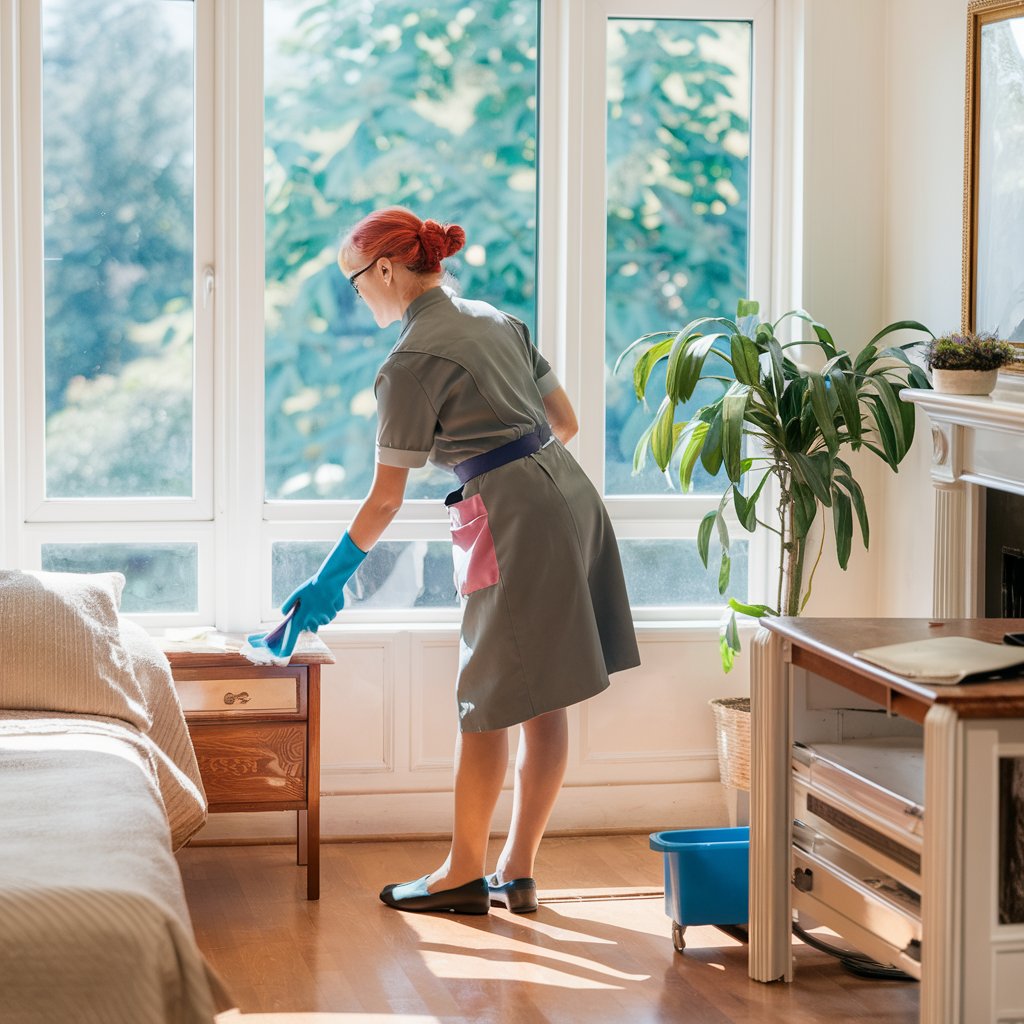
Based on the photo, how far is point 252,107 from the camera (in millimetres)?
3756

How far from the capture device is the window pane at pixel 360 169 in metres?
3.82

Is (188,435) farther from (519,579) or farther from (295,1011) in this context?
(295,1011)

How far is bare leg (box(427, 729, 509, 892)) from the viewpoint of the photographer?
3230 mm

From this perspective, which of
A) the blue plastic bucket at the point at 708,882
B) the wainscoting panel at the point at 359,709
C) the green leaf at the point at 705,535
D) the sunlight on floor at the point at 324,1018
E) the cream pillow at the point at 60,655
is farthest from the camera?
the wainscoting panel at the point at 359,709

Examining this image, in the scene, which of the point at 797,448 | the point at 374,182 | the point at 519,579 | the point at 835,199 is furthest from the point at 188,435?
the point at 835,199

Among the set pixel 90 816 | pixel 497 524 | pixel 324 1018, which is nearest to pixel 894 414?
pixel 497 524

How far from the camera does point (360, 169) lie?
386cm

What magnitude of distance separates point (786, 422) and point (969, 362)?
574mm

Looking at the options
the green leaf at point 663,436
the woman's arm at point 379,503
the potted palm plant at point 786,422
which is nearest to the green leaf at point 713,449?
the potted palm plant at point 786,422

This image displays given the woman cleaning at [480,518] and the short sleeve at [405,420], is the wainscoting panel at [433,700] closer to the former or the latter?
the woman cleaning at [480,518]

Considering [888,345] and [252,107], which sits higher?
[252,107]

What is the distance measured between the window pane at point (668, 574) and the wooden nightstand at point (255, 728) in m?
1.01

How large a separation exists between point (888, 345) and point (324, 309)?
4.85 feet

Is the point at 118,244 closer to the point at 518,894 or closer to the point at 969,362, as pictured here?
the point at 518,894
